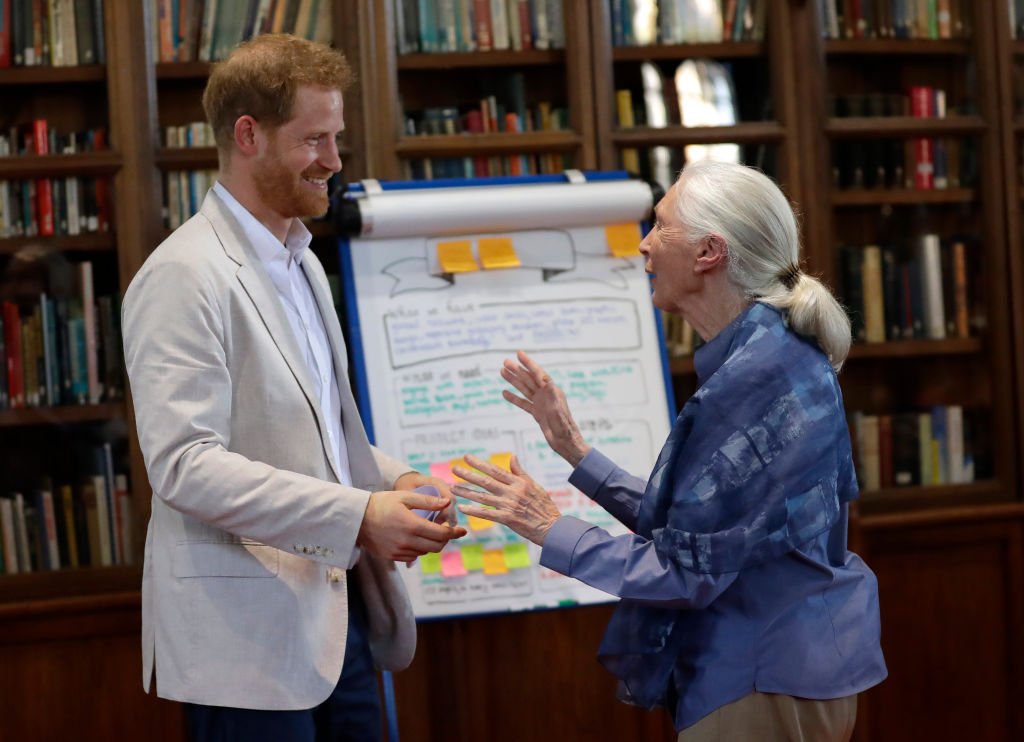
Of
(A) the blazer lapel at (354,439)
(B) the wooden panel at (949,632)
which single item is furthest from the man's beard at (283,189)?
(B) the wooden panel at (949,632)

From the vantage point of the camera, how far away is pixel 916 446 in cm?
361

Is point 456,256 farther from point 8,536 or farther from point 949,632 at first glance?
point 949,632

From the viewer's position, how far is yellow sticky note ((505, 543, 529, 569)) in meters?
2.81

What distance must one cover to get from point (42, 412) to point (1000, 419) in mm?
2787

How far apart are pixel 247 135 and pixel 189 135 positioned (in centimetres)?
128

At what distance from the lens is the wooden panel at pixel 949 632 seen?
338 centimetres

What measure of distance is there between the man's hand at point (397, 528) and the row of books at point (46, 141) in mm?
1735

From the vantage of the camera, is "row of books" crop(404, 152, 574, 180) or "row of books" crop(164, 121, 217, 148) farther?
"row of books" crop(404, 152, 574, 180)

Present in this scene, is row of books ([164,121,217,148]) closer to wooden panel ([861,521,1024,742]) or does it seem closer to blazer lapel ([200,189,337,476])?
blazer lapel ([200,189,337,476])

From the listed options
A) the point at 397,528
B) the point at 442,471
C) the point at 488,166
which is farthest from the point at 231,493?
the point at 488,166

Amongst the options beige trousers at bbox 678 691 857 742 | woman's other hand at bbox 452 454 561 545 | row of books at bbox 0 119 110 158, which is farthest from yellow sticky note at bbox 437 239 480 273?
beige trousers at bbox 678 691 857 742

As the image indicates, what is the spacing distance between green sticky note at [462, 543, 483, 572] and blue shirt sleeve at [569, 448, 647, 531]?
78 centimetres

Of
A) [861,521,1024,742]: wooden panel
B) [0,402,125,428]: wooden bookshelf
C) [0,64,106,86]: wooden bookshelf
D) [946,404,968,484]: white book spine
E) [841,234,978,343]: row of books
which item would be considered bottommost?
[861,521,1024,742]: wooden panel

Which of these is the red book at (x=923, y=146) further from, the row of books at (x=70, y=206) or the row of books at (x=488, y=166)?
the row of books at (x=70, y=206)
